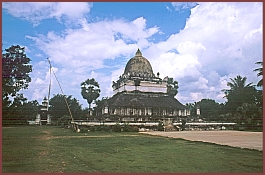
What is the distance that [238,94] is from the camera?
113 feet

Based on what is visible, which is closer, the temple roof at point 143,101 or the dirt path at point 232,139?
the dirt path at point 232,139

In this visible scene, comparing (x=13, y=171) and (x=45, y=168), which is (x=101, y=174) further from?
(x=13, y=171)

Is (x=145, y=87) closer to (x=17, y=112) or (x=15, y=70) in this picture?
(x=17, y=112)

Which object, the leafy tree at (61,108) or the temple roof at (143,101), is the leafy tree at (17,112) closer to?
the leafy tree at (61,108)

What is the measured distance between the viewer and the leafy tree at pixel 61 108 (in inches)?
1174

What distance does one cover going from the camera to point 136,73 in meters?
33.7

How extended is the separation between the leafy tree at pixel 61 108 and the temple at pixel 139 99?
2.90 metres

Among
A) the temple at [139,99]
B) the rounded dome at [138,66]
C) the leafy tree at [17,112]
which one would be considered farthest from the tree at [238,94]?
the leafy tree at [17,112]

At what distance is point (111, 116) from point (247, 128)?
13452mm

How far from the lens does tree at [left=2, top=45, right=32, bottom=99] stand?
52.4 feet

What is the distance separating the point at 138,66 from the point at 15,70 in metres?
19.8

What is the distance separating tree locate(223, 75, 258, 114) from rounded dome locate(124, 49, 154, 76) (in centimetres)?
1103

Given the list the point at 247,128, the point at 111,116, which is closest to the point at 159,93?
the point at 111,116

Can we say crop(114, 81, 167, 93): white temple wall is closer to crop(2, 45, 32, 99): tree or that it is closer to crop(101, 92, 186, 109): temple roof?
crop(101, 92, 186, 109): temple roof
